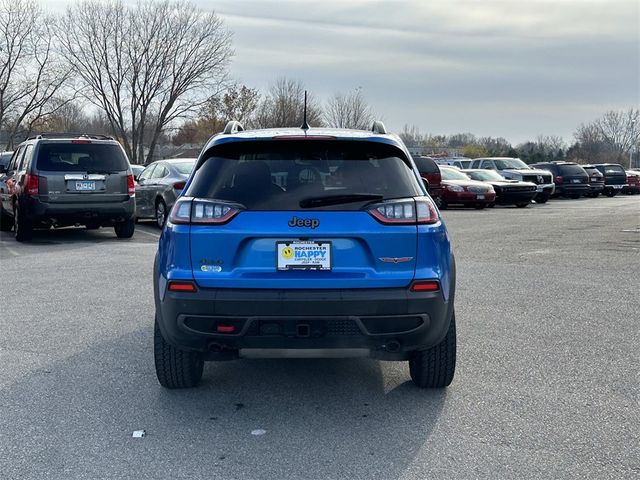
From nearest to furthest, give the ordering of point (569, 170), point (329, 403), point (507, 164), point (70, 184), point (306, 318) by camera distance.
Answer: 1. point (306, 318)
2. point (329, 403)
3. point (70, 184)
4. point (507, 164)
5. point (569, 170)

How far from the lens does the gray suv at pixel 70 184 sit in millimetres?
13117

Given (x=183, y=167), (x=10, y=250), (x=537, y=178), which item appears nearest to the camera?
(x=10, y=250)

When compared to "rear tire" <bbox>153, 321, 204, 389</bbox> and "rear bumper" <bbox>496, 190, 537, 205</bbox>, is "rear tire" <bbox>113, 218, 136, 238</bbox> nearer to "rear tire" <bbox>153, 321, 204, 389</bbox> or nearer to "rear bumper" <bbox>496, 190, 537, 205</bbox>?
"rear tire" <bbox>153, 321, 204, 389</bbox>

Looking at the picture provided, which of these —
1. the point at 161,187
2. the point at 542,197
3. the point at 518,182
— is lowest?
the point at 542,197

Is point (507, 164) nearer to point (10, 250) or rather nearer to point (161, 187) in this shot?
point (161, 187)

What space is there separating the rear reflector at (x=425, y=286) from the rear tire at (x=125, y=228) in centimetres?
1086

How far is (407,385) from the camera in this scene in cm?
514

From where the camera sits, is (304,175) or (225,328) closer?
(225,328)

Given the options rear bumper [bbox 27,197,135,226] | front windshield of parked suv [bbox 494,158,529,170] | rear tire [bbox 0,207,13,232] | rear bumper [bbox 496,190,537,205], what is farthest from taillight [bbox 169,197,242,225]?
front windshield of parked suv [bbox 494,158,529,170]

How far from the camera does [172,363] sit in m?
4.89

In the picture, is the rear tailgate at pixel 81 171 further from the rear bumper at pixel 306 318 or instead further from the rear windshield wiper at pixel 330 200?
the rear windshield wiper at pixel 330 200

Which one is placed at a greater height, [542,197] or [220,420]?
[220,420]

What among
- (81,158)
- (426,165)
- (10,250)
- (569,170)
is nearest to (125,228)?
(81,158)

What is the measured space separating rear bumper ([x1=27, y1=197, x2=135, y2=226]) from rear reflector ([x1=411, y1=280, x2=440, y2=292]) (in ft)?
33.6
